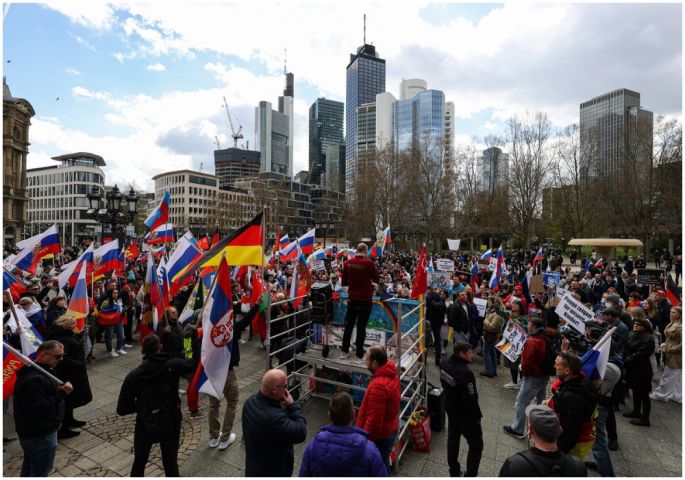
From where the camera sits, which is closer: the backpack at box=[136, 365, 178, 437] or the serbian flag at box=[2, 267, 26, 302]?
the backpack at box=[136, 365, 178, 437]

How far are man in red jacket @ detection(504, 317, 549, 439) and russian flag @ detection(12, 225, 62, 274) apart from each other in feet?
A: 41.2

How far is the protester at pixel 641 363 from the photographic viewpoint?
244 inches

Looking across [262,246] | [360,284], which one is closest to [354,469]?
[360,284]

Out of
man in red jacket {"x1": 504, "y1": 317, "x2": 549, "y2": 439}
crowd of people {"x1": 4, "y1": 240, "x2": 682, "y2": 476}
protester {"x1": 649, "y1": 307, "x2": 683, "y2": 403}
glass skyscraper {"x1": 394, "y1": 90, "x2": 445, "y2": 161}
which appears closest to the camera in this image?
crowd of people {"x1": 4, "y1": 240, "x2": 682, "y2": 476}

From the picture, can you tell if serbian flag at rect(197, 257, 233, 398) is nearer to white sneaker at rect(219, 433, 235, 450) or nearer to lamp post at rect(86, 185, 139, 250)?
white sneaker at rect(219, 433, 235, 450)

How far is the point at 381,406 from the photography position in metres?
4.06

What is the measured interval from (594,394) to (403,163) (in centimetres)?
4459

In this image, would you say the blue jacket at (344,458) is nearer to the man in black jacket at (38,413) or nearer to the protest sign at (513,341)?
the man in black jacket at (38,413)

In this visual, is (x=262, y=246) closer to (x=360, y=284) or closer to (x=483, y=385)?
(x=360, y=284)

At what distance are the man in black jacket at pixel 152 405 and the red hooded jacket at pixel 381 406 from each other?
7.17 ft

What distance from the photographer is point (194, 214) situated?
108062 mm

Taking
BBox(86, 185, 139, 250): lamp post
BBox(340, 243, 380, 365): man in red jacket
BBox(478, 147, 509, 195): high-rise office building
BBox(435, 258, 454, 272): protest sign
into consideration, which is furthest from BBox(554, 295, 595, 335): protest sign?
BBox(478, 147, 509, 195): high-rise office building

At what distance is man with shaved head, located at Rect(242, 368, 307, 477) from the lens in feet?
11.3

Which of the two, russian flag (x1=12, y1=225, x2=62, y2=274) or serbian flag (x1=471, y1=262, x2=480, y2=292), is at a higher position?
russian flag (x1=12, y1=225, x2=62, y2=274)
